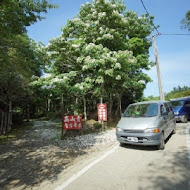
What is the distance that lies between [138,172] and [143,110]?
9.47 ft

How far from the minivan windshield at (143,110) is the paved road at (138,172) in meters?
1.36

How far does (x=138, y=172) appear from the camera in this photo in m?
3.69

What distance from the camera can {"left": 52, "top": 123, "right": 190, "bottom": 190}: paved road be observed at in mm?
→ 3113

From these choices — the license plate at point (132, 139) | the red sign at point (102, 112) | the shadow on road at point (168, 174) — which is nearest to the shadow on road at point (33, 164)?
the license plate at point (132, 139)

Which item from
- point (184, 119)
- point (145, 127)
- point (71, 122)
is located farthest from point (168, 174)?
point (184, 119)

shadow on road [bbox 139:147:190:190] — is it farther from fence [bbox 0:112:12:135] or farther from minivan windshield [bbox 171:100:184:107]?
fence [bbox 0:112:12:135]

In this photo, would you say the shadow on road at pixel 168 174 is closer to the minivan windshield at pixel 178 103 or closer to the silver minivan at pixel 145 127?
the silver minivan at pixel 145 127

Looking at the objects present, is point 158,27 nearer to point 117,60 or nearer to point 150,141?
point 117,60

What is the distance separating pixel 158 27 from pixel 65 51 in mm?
9818

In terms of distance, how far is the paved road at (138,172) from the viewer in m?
3.11

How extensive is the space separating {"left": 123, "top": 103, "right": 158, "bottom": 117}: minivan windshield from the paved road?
1.36 m

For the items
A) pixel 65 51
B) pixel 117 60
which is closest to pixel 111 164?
pixel 117 60

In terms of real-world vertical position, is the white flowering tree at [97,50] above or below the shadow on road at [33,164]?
above

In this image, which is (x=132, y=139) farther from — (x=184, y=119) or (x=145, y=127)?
(x=184, y=119)
